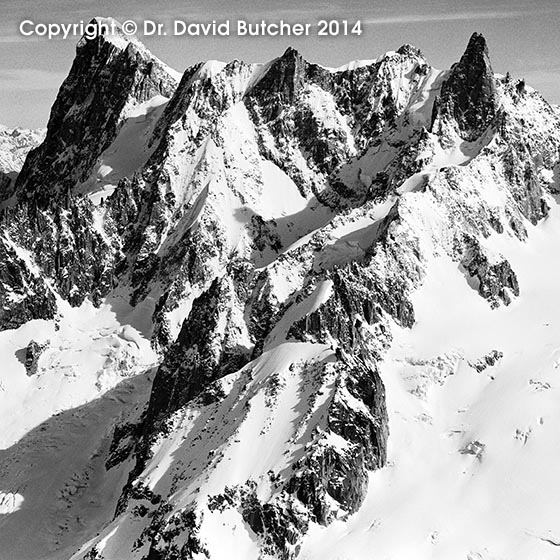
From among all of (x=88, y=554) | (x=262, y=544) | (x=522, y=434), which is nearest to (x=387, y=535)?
(x=262, y=544)

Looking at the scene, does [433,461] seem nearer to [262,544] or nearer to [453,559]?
[453,559]

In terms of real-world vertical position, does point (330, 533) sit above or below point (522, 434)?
below

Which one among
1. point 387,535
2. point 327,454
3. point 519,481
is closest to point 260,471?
point 327,454

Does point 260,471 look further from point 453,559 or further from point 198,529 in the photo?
point 453,559

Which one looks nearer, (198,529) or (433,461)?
(198,529)

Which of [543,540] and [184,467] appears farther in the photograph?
[184,467]

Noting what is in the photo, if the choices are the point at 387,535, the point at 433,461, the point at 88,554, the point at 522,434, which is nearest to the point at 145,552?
the point at 88,554

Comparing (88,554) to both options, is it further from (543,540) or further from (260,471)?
(543,540)
